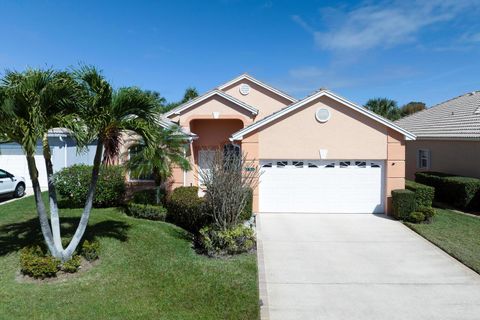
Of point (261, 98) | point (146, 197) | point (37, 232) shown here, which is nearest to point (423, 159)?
point (261, 98)

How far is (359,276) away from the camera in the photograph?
8.47 metres

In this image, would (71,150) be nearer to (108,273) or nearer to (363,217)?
(108,273)

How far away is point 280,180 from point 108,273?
865 cm

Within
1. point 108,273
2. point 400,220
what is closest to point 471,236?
point 400,220

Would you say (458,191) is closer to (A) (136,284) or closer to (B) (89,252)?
(A) (136,284)

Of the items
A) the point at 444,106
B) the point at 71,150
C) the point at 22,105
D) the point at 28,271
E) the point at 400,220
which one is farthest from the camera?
the point at 444,106

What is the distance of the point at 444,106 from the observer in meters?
25.1

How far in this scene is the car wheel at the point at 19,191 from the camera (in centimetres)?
1750

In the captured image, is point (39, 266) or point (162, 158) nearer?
point (39, 266)

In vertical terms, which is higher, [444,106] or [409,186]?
[444,106]

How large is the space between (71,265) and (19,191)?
12.0 metres

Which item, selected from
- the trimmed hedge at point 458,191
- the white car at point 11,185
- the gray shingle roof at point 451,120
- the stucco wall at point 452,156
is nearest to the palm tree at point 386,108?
the gray shingle roof at point 451,120

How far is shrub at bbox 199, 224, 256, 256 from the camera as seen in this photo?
32.4 ft

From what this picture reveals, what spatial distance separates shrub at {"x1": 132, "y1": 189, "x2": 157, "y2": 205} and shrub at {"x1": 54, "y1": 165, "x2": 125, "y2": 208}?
1.49 metres
